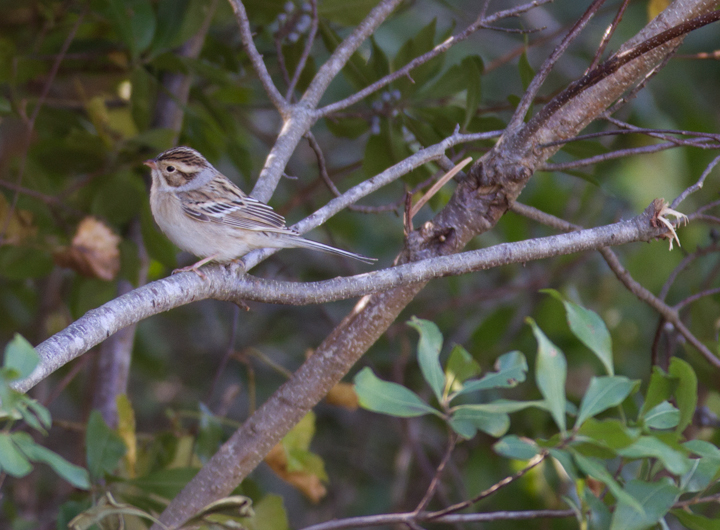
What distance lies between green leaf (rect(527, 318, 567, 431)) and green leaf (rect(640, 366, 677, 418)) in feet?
1.42

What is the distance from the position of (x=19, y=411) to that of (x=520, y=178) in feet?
5.17

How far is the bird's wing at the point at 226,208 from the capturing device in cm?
282

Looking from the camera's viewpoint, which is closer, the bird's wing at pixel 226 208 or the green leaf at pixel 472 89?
the green leaf at pixel 472 89

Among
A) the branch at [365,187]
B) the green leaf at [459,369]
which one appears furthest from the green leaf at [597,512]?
the branch at [365,187]

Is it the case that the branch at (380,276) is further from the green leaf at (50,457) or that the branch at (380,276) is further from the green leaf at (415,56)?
the green leaf at (415,56)

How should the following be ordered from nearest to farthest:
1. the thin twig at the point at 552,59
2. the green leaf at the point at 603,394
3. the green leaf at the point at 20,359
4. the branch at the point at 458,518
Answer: the green leaf at the point at 20,359, the green leaf at the point at 603,394, the branch at the point at 458,518, the thin twig at the point at 552,59

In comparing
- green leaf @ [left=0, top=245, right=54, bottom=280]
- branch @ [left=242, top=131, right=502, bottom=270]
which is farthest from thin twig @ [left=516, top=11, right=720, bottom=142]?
green leaf @ [left=0, top=245, right=54, bottom=280]

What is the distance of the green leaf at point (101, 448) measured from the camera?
2271mm

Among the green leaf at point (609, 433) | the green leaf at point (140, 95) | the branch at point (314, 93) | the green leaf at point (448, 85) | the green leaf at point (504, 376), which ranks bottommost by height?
the green leaf at point (609, 433)

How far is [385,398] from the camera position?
1.54m

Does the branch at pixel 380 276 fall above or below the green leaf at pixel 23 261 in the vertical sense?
below

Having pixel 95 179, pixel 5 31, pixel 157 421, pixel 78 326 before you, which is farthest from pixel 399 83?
pixel 157 421

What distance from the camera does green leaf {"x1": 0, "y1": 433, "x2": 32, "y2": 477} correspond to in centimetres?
108

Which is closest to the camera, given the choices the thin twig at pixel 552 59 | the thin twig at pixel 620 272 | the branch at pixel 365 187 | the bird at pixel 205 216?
the thin twig at pixel 552 59
